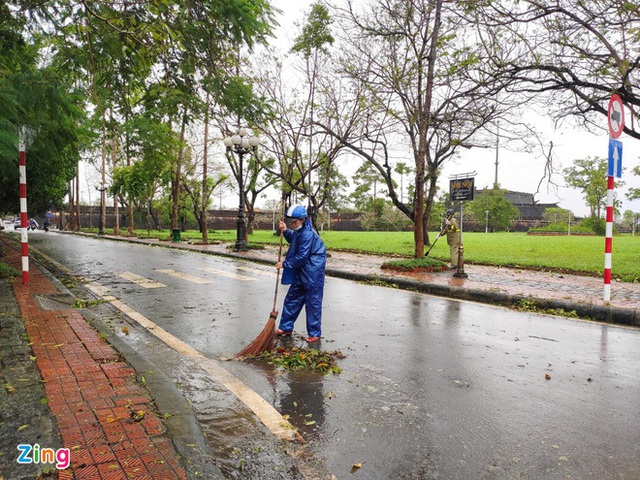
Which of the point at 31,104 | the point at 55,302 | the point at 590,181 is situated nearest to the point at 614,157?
the point at 31,104

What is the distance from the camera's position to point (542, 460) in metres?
2.72

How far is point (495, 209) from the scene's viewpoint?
50719 mm

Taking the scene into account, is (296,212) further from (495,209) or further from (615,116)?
(495,209)

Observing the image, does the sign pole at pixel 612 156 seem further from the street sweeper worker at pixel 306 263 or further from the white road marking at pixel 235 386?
the white road marking at pixel 235 386

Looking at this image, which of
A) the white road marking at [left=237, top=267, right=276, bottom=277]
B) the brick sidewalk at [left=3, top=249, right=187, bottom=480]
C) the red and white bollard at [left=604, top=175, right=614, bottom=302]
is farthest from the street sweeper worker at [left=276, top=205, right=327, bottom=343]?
the white road marking at [left=237, top=267, right=276, bottom=277]

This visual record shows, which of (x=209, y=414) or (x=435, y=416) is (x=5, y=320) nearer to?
(x=209, y=414)

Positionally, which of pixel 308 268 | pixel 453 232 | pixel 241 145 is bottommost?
pixel 308 268

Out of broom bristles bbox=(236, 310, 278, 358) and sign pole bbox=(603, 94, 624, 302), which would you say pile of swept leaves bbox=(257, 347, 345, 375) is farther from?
sign pole bbox=(603, 94, 624, 302)

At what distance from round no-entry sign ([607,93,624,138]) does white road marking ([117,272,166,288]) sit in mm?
8518

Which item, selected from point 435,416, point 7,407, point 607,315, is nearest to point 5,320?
point 7,407

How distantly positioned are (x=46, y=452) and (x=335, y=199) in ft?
155

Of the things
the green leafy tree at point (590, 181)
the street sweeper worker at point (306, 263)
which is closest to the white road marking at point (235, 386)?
the street sweeper worker at point (306, 263)

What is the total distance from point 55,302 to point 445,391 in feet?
19.5

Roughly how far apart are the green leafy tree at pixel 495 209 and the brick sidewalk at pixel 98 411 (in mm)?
50669
